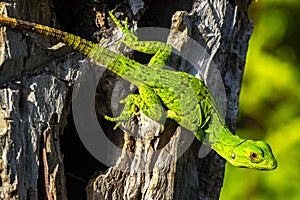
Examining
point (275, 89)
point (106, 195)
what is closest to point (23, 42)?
point (106, 195)

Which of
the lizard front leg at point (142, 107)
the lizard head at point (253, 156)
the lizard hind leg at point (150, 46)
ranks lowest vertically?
the lizard head at point (253, 156)

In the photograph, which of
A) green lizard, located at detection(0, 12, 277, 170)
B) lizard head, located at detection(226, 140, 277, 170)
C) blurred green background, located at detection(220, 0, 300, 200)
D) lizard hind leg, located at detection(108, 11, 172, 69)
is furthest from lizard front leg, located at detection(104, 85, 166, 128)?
blurred green background, located at detection(220, 0, 300, 200)

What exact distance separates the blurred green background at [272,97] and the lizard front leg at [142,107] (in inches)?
68.1

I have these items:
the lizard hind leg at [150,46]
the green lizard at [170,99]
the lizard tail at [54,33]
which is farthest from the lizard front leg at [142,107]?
the lizard tail at [54,33]

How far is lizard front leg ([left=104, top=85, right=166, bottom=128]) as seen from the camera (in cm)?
364

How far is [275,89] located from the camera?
5.50 m

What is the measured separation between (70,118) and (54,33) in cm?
56

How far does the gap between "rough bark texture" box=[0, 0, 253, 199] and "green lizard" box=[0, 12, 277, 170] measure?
9cm

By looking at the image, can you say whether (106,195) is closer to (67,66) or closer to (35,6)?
(67,66)

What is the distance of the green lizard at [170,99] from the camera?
367cm

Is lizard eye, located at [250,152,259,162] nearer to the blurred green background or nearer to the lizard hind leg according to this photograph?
the lizard hind leg

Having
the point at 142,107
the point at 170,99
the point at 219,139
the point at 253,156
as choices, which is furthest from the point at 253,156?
the point at 142,107

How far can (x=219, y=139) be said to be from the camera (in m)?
4.18

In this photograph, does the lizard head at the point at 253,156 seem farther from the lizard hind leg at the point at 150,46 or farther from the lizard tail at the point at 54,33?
the lizard tail at the point at 54,33
